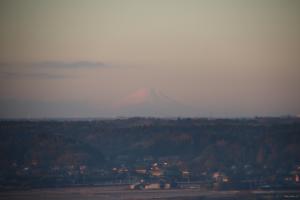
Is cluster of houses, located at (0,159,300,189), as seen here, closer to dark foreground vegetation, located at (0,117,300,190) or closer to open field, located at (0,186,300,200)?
dark foreground vegetation, located at (0,117,300,190)

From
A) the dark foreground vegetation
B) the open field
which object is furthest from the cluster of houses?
the open field

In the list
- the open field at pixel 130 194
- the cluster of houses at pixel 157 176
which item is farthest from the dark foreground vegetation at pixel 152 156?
the open field at pixel 130 194

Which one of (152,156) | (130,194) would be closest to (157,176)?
(130,194)

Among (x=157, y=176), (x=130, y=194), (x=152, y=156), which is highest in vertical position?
(x=152, y=156)

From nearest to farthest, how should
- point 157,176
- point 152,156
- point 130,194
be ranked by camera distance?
point 130,194 < point 157,176 < point 152,156

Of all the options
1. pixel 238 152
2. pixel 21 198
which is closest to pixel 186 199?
pixel 21 198

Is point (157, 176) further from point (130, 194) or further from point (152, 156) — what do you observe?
point (152, 156)
